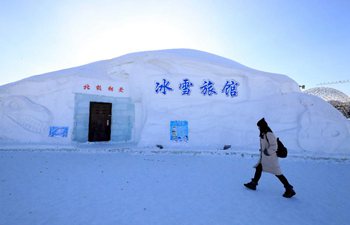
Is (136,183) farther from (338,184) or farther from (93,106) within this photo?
(93,106)

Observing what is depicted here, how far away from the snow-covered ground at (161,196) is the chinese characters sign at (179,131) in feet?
12.7

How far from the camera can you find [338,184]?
451 centimetres

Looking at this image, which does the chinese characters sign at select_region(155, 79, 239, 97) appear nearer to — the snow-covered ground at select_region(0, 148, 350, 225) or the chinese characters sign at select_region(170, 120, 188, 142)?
the chinese characters sign at select_region(170, 120, 188, 142)

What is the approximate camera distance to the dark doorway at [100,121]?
10664 mm

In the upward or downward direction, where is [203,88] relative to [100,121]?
upward

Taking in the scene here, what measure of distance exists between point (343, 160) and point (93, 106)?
1092 centimetres

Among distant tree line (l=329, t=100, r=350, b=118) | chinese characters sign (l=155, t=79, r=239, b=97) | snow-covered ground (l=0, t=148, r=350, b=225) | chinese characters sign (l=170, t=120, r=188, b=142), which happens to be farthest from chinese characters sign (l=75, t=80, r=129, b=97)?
distant tree line (l=329, t=100, r=350, b=118)

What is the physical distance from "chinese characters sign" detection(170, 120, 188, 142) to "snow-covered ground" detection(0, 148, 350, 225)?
3866mm

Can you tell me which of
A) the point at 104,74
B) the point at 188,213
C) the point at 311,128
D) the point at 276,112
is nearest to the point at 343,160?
the point at 311,128

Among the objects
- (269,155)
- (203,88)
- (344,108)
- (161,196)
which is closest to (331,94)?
(344,108)

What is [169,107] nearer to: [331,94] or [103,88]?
[103,88]

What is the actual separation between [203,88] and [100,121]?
560 cm

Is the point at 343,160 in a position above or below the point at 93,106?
below

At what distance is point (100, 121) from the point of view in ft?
35.7
